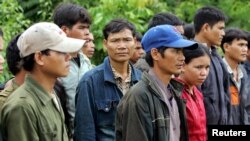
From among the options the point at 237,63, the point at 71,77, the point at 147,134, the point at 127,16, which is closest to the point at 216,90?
the point at 237,63

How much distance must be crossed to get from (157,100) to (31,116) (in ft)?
2.83

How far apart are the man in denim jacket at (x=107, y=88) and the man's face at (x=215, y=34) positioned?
1.25m

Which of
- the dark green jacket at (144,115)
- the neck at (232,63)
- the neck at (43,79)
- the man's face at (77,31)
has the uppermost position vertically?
the man's face at (77,31)

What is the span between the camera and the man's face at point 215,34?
19.9 feet

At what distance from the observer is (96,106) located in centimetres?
473

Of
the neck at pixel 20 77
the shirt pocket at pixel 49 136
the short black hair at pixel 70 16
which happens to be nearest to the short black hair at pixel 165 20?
the short black hair at pixel 70 16

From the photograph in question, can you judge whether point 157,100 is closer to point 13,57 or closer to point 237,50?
point 13,57

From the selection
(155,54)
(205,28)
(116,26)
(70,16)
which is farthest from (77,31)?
(205,28)

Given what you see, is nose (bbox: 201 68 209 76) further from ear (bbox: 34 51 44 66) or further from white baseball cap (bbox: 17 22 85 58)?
ear (bbox: 34 51 44 66)

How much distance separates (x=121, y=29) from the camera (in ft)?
16.5

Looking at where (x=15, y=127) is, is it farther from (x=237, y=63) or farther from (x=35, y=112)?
(x=237, y=63)

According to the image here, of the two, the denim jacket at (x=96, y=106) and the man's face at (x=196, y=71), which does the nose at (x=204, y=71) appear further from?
the denim jacket at (x=96, y=106)

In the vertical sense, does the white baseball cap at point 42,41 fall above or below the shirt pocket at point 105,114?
above

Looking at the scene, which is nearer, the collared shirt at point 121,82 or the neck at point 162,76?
the neck at point 162,76
